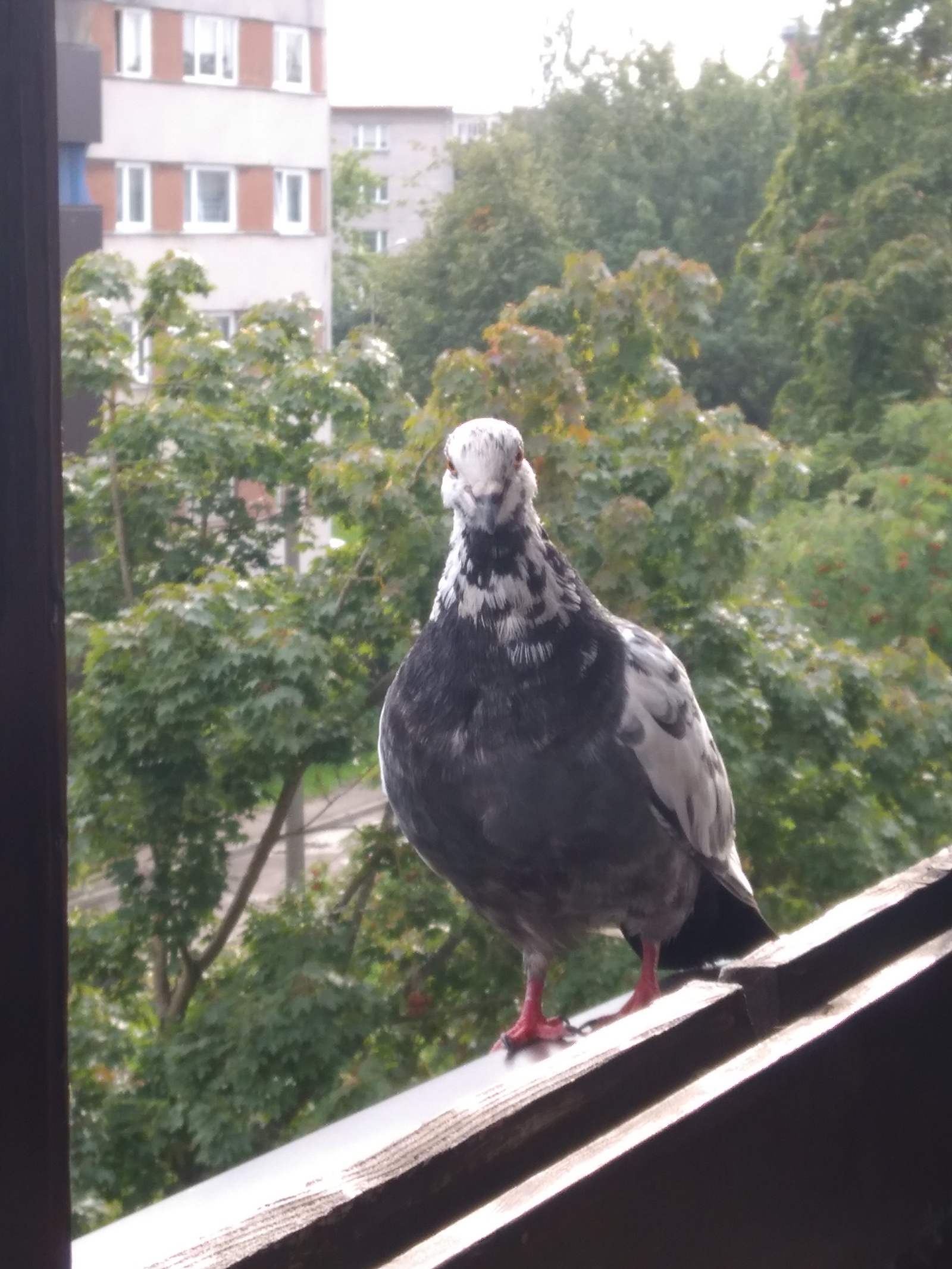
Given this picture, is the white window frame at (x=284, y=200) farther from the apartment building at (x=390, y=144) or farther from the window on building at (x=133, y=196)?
the apartment building at (x=390, y=144)

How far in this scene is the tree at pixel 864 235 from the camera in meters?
8.99

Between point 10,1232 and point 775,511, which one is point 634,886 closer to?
point 10,1232

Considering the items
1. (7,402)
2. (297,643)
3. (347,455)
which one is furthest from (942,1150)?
(347,455)

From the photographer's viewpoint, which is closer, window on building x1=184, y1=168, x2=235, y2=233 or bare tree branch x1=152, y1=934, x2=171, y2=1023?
bare tree branch x1=152, y1=934, x2=171, y2=1023

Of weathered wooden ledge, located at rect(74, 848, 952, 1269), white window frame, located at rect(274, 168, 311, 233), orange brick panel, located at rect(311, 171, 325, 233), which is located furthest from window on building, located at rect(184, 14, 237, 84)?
weathered wooden ledge, located at rect(74, 848, 952, 1269)

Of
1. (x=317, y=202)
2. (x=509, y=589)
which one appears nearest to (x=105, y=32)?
(x=317, y=202)

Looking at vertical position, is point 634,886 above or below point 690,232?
below

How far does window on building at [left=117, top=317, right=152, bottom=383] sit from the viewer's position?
5562 mm

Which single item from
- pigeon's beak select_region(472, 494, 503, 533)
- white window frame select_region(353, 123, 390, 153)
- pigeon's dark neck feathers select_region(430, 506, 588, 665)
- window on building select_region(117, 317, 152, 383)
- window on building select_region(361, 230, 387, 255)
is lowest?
pigeon's dark neck feathers select_region(430, 506, 588, 665)

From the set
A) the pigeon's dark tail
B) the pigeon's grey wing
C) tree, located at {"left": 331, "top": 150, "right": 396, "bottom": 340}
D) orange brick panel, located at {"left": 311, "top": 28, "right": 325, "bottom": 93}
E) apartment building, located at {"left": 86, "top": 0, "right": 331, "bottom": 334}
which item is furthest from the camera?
tree, located at {"left": 331, "top": 150, "right": 396, "bottom": 340}

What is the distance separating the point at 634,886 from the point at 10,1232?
168cm

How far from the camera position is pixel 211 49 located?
9383mm

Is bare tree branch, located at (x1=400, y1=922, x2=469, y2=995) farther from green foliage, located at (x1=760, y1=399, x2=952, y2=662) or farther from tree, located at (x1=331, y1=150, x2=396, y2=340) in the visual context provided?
tree, located at (x1=331, y1=150, x2=396, y2=340)

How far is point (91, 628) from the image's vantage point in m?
4.56
